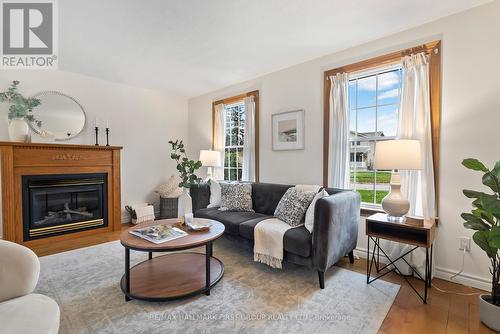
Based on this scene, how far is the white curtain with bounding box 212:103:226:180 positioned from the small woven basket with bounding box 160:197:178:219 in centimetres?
93

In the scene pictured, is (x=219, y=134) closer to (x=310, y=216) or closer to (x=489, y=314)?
(x=310, y=216)

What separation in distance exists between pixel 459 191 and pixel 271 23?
2423 mm

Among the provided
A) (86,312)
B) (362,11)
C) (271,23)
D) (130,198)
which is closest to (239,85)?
(271,23)

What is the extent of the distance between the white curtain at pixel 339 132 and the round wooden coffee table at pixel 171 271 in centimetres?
159

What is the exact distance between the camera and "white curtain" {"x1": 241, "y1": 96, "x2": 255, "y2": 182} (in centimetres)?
395

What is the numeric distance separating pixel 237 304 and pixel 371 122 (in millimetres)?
2462

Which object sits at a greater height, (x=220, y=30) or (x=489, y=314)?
(x=220, y=30)

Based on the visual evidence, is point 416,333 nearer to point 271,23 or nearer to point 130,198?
point 271,23

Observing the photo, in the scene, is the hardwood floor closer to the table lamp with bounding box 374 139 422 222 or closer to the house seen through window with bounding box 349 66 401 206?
the table lamp with bounding box 374 139 422 222

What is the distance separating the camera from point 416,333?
62.2 inches

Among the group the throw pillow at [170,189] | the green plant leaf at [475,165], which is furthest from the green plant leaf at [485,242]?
the throw pillow at [170,189]

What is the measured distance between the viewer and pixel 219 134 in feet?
15.0

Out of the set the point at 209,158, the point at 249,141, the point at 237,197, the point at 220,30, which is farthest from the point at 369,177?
the point at 209,158

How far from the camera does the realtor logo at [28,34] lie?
2.20 m
